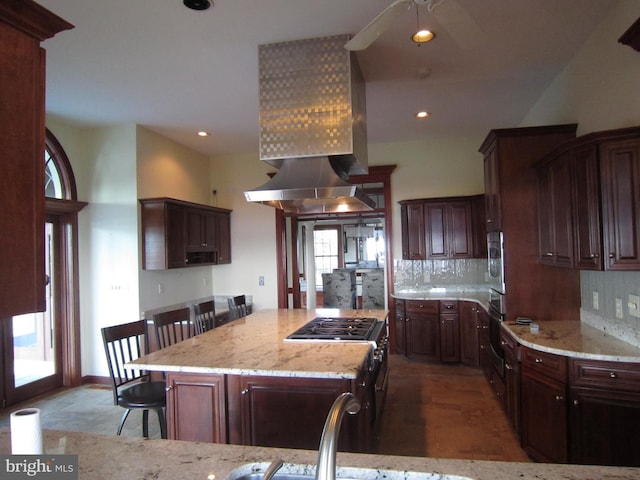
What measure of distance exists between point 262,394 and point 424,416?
2040mm

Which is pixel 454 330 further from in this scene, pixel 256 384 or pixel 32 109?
pixel 32 109

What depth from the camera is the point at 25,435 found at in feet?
3.16

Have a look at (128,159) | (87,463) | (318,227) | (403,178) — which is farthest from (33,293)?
(318,227)

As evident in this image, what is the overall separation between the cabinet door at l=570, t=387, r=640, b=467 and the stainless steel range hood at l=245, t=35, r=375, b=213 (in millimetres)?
1861

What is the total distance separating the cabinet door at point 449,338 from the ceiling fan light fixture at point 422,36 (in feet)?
10.7

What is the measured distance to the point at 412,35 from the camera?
290 centimetres

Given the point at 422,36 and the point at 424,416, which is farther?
the point at 424,416

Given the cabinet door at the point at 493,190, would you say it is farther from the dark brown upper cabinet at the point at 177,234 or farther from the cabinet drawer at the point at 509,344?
the dark brown upper cabinet at the point at 177,234

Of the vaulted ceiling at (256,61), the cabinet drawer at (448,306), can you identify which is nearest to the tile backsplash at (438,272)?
the cabinet drawer at (448,306)

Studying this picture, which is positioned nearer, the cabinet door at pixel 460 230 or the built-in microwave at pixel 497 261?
the built-in microwave at pixel 497 261

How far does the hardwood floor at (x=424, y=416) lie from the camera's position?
305 cm

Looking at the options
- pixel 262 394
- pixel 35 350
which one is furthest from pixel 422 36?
pixel 35 350

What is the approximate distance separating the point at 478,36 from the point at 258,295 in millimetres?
4954

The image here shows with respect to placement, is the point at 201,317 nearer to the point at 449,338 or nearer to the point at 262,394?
the point at 262,394
